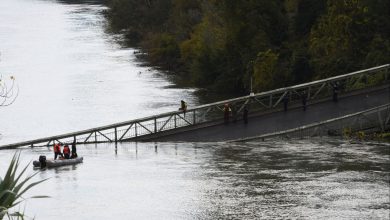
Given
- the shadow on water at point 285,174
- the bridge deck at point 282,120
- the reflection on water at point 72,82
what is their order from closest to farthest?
1. the shadow on water at point 285,174
2. the bridge deck at point 282,120
3. the reflection on water at point 72,82

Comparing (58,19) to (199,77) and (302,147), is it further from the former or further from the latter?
(302,147)

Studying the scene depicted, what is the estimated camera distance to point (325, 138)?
39.1 meters

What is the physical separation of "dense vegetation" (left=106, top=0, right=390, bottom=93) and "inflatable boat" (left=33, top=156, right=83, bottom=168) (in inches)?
1110

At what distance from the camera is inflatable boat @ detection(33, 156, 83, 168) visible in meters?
33.8

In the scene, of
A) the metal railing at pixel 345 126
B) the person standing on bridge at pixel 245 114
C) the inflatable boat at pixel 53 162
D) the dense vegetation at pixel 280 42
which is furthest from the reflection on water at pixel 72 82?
the metal railing at pixel 345 126

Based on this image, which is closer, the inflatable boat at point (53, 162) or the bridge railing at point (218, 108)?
the inflatable boat at point (53, 162)

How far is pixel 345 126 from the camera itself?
39531 mm

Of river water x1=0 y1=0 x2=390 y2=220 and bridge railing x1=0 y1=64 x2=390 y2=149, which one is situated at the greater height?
bridge railing x1=0 y1=64 x2=390 y2=149

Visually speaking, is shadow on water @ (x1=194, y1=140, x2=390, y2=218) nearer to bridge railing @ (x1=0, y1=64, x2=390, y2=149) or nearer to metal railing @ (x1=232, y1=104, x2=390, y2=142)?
metal railing @ (x1=232, y1=104, x2=390, y2=142)

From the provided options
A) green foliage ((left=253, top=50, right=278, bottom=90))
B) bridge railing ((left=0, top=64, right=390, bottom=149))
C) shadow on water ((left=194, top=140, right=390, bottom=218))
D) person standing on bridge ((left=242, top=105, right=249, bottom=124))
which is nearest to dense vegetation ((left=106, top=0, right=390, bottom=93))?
green foliage ((left=253, top=50, right=278, bottom=90))

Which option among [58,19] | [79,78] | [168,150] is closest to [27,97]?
[79,78]

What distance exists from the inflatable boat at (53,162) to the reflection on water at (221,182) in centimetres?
42

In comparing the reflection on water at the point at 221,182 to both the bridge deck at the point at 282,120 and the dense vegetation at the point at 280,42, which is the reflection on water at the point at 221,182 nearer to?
the bridge deck at the point at 282,120

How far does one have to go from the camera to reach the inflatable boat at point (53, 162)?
33.8 metres
